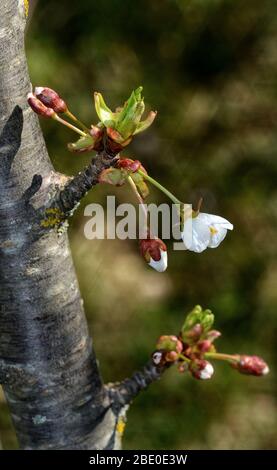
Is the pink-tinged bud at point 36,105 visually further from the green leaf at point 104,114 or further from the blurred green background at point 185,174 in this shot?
the blurred green background at point 185,174

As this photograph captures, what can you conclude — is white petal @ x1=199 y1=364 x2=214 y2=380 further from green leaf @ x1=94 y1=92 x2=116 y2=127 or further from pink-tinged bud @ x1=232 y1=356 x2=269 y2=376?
green leaf @ x1=94 y1=92 x2=116 y2=127

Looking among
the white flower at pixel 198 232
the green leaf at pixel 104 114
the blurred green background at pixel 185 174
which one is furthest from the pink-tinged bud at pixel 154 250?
the blurred green background at pixel 185 174

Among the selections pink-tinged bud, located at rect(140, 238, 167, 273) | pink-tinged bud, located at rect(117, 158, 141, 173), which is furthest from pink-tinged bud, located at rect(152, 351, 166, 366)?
pink-tinged bud, located at rect(117, 158, 141, 173)

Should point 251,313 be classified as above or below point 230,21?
below
